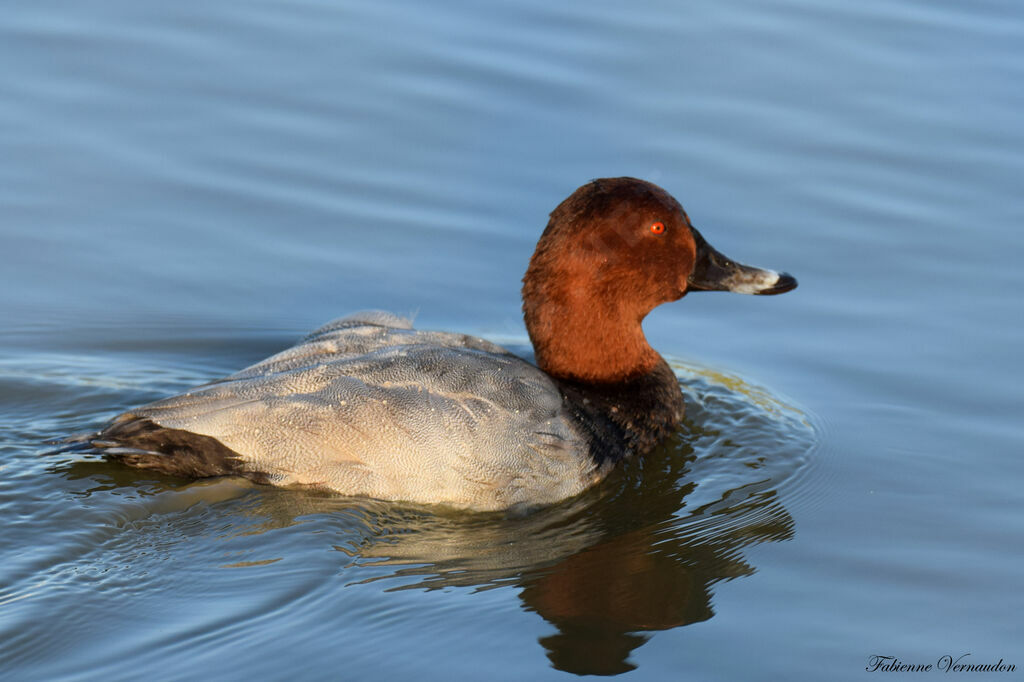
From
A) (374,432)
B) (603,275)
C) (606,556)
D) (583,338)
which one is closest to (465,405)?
(374,432)

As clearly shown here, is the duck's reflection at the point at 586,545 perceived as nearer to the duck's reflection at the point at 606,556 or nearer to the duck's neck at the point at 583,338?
the duck's reflection at the point at 606,556

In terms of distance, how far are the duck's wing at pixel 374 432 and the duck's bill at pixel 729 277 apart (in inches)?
50.3

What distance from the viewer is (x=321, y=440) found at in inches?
211

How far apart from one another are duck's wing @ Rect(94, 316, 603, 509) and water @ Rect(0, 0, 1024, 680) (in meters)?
0.12

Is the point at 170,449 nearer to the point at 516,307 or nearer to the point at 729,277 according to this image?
the point at 516,307

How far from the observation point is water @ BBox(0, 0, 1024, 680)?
4.70 meters

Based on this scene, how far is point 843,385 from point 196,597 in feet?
11.1

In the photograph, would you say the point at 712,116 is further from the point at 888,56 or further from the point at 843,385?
the point at 843,385

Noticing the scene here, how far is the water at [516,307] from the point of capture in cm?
470

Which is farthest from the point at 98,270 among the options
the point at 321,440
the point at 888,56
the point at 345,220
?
the point at 888,56

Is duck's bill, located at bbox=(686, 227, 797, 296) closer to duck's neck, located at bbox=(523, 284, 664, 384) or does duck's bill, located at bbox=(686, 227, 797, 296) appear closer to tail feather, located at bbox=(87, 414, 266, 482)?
duck's neck, located at bbox=(523, 284, 664, 384)
